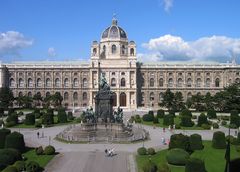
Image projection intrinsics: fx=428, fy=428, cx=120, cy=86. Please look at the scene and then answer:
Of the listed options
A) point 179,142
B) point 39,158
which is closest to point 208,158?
point 179,142

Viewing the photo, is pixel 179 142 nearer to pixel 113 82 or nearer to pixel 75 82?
pixel 113 82

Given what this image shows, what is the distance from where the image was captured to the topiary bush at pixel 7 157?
109 feet

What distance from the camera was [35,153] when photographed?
41.6m

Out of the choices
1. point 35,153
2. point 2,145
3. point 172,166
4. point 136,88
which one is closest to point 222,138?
point 172,166

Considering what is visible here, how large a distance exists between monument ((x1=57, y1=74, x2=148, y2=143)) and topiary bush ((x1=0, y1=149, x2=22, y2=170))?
14.1 metres

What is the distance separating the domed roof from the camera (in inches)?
4370

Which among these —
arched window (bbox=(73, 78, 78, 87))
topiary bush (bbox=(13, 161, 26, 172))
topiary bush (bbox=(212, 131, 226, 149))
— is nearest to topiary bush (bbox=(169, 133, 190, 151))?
topiary bush (bbox=(212, 131, 226, 149))

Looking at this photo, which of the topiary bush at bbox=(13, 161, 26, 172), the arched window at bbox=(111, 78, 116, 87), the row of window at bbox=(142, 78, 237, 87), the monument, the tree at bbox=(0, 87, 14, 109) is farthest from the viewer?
the row of window at bbox=(142, 78, 237, 87)

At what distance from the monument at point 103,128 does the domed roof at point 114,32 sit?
52.5m

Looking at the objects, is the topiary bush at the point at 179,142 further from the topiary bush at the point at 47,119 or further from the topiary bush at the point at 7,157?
the topiary bush at the point at 47,119

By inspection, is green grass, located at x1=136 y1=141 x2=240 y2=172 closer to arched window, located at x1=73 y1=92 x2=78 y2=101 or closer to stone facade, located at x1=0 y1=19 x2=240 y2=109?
stone facade, located at x1=0 y1=19 x2=240 y2=109

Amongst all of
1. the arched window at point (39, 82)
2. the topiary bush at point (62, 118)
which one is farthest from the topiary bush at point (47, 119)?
the arched window at point (39, 82)

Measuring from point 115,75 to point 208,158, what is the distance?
69783 millimetres

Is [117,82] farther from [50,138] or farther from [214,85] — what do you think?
[50,138]
